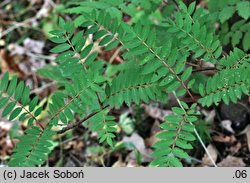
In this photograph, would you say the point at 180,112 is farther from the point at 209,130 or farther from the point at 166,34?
the point at 209,130

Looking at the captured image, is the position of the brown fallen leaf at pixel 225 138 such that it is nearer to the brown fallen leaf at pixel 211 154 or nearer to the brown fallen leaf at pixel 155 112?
the brown fallen leaf at pixel 211 154

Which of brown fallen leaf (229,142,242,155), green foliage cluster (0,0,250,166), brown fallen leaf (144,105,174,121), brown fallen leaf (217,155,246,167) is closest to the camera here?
green foliage cluster (0,0,250,166)

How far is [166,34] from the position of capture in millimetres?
2109

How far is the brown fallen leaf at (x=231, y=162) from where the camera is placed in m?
2.33

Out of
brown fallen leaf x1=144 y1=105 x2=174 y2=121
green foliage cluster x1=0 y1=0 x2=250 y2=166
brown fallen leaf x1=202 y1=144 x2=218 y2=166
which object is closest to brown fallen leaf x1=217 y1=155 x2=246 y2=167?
brown fallen leaf x1=202 y1=144 x2=218 y2=166

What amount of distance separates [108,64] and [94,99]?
1425mm

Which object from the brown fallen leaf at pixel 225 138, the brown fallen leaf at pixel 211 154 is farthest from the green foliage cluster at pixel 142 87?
the brown fallen leaf at pixel 225 138

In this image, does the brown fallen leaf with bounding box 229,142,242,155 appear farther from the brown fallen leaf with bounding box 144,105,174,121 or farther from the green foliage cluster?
the green foliage cluster

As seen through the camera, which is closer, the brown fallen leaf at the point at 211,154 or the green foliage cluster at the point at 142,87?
the green foliage cluster at the point at 142,87

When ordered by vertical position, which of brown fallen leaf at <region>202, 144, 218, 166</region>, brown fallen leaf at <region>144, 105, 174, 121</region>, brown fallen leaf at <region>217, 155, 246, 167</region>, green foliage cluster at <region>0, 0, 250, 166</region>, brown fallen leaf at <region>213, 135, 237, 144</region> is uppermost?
green foliage cluster at <region>0, 0, 250, 166</region>

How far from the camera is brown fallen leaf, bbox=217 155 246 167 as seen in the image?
2.33 m

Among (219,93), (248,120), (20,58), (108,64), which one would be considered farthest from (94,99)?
(20,58)

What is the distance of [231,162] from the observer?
2.35m

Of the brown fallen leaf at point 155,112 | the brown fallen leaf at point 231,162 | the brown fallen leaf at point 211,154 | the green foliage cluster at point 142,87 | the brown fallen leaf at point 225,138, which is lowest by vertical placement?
the brown fallen leaf at point 231,162
